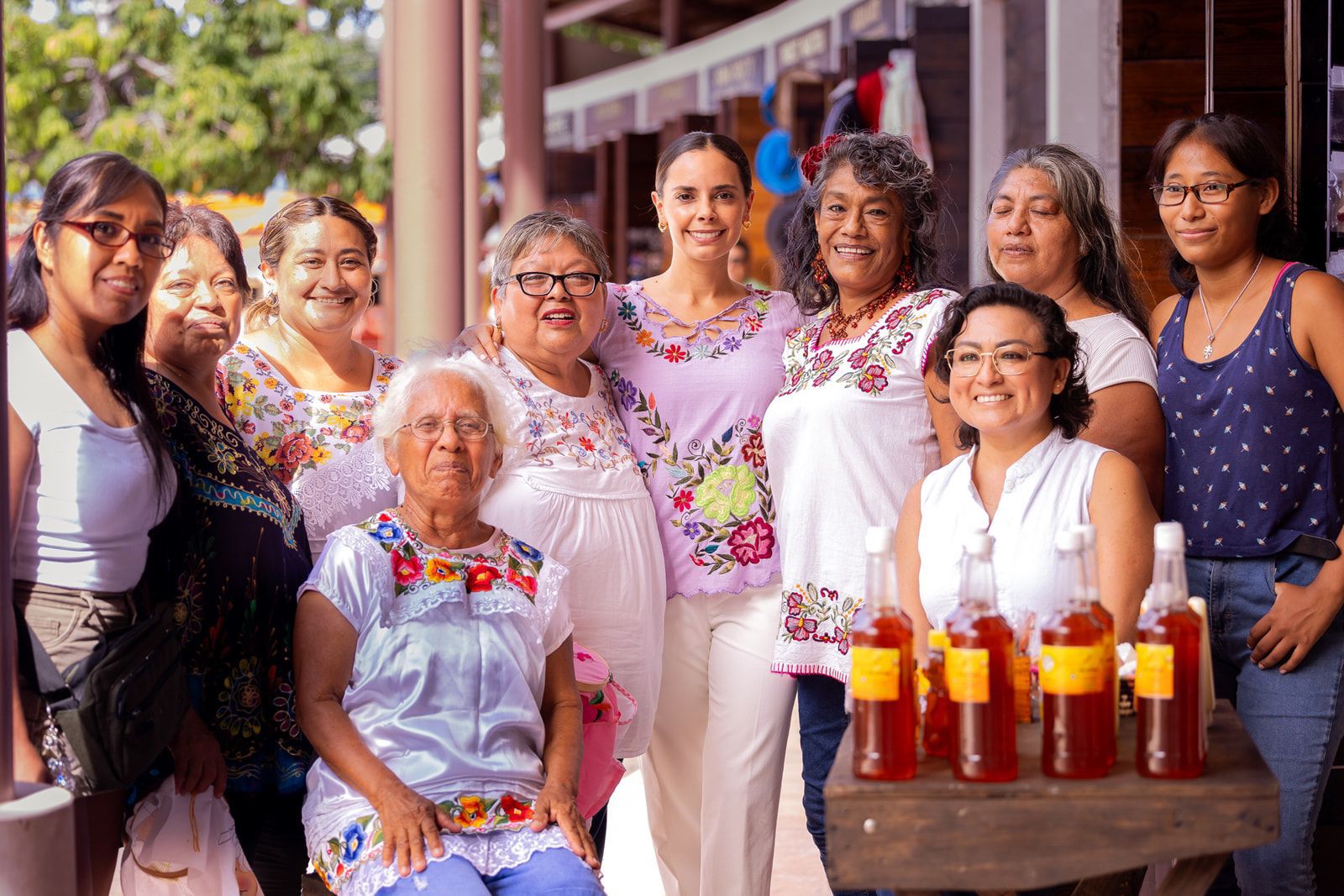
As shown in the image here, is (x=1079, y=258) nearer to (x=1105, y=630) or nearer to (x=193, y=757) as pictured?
(x=1105, y=630)

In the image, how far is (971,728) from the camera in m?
1.96

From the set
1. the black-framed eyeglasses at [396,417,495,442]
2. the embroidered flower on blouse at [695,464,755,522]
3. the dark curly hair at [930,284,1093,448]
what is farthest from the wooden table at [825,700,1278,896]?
the embroidered flower on blouse at [695,464,755,522]

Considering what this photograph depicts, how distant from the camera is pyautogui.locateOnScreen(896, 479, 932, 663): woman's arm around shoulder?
256 centimetres

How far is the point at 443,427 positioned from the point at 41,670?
0.82 m

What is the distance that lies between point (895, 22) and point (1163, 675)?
29.9ft

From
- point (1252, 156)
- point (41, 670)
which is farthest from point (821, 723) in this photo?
point (41, 670)

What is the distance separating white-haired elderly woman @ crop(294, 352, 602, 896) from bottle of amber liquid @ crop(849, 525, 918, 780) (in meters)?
0.67

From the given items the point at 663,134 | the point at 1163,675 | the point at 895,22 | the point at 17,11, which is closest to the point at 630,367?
the point at 1163,675

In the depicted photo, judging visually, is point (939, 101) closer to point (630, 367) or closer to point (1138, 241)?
point (1138, 241)

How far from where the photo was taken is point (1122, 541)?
2371 mm

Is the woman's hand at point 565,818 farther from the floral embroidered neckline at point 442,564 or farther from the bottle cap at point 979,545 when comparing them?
the bottle cap at point 979,545

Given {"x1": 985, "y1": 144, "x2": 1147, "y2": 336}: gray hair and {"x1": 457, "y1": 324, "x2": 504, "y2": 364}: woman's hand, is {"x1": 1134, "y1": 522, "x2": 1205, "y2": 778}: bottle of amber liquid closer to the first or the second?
{"x1": 985, "y1": 144, "x2": 1147, "y2": 336}: gray hair

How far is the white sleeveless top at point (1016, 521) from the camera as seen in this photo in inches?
93.0

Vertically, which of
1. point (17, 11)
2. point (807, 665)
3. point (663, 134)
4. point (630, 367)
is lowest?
point (807, 665)
